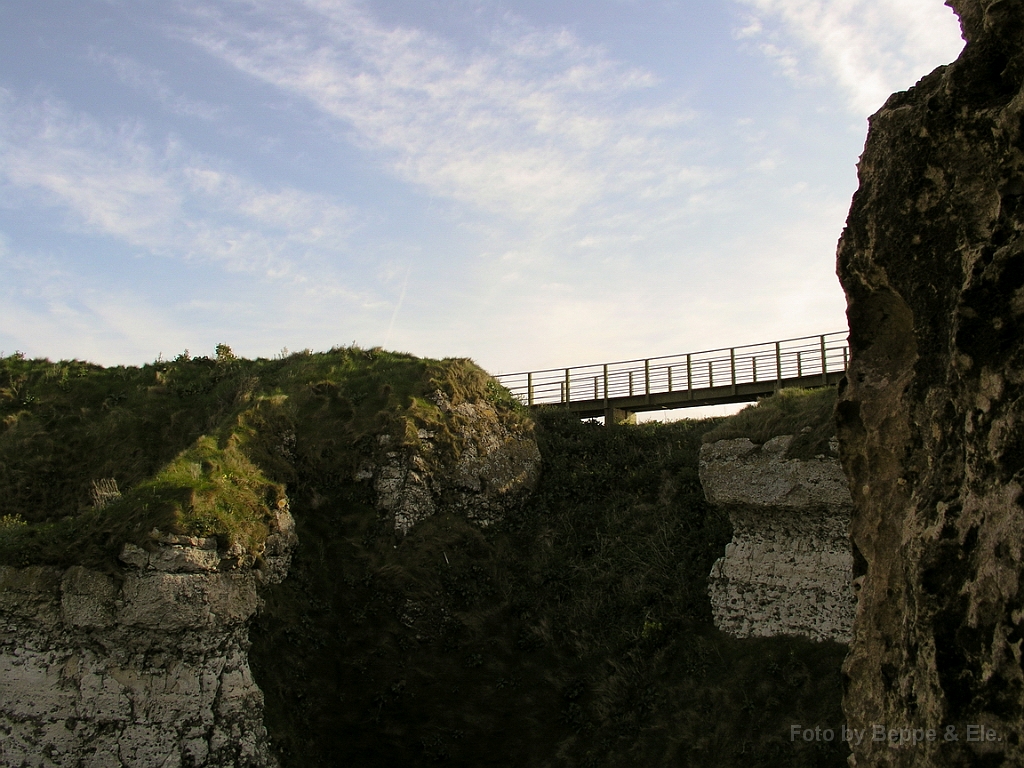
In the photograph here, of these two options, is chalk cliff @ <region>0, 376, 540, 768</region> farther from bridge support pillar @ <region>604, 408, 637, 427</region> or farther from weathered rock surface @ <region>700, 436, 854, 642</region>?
bridge support pillar @ <region>604, 408, 637, 427</region>

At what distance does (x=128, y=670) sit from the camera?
56.2 feet

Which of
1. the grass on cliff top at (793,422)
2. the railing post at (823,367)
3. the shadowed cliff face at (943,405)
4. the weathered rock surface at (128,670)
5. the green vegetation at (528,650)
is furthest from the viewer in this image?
the railing post at (823,367)

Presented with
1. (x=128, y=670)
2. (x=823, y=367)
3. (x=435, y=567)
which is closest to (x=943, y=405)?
(x=128, y=670)

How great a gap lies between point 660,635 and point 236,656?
9.30 m

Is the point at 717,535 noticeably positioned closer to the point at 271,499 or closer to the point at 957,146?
the point at 271,499

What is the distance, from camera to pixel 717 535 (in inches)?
851

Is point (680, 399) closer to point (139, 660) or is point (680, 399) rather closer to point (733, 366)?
point (733, 366)

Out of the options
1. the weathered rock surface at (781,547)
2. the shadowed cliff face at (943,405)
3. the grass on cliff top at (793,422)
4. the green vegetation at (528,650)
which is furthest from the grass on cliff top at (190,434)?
the shadowed cliff face at (943,405)

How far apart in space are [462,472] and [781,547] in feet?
28.4

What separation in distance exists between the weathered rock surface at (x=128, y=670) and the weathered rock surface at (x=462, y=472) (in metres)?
5.97

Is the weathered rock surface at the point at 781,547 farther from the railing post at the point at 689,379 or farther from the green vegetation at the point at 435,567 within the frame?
the railing post at the point at 689,379

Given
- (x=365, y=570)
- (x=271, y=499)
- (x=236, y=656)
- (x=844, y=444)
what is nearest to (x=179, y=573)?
(x=236, y=656)

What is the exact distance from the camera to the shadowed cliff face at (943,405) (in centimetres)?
454

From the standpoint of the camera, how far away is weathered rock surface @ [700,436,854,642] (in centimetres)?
1897
